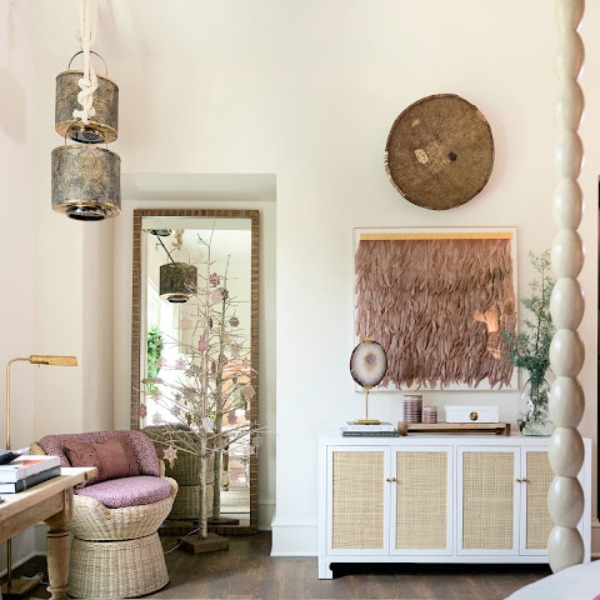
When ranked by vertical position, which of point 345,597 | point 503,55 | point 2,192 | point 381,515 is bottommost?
point 345,597

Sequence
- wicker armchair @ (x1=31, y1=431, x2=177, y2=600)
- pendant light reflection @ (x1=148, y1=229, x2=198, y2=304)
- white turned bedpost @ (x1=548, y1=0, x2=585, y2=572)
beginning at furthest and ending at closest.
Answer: pendant light reflection @ (x1=148, y1=229, x2=198, y2=304), wicker armchair @ (x1=31, y1=431, x2=177, y2=600), white turned bedpost @ (x1=548, y1=0, x2=585, y2=572)

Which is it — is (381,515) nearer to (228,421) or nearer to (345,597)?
(345,597)

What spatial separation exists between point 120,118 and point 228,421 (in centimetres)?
202

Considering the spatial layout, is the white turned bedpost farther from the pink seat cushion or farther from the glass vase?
the glass vase

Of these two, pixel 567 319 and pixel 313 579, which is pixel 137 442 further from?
pixel 567 319

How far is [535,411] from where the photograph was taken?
4414 millimetres

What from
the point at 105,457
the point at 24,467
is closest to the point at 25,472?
the point at 24,467

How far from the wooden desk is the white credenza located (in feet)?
4.93

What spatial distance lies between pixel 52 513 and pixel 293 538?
2002mm

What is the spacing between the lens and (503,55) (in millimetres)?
4844

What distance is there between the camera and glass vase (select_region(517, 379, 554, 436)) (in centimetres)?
440

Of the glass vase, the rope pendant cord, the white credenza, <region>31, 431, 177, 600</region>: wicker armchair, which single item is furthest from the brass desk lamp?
the glass vase

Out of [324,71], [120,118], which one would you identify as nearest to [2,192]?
[120,118]

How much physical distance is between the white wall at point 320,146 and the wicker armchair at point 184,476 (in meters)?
0.62
